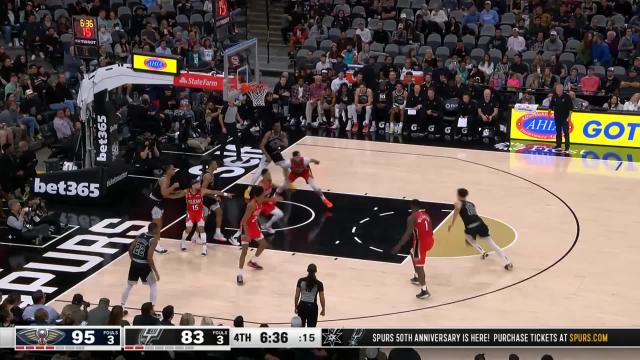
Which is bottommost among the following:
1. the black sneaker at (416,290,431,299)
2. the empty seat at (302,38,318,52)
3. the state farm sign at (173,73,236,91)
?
the black sneaker at (416,290,431,299)

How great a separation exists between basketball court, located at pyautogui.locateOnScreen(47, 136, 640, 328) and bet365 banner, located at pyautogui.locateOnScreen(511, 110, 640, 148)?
1585 mm

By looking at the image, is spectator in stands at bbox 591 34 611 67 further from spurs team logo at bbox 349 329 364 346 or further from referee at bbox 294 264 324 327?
spurs team logo at bbox 349 329 364 346

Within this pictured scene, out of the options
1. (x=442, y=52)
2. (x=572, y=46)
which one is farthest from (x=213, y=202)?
(x=572, y=46)

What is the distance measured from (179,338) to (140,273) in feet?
13.2

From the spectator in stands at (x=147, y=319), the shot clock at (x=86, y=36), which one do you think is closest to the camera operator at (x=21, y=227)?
the shot clock at (x=86, y=36)

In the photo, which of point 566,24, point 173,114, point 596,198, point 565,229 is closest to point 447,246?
point 565,229

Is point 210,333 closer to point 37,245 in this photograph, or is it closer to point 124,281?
point 124,281

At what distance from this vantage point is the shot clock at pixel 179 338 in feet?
52.1

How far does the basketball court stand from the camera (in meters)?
20.3

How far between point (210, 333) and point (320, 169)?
1321 centimetres

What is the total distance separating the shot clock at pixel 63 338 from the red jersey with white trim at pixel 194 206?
7218 mm

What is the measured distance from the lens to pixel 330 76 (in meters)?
33.7

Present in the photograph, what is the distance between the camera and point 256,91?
101ft

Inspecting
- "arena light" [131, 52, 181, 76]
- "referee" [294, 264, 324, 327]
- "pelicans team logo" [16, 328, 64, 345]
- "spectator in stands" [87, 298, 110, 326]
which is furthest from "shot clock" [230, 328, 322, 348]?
"arena light" [131, 52, 181, 76]
